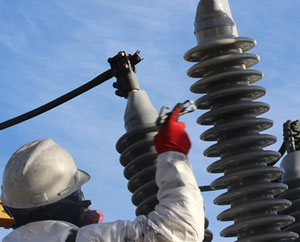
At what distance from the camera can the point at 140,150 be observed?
6727mm

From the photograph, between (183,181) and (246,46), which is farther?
(246,46)

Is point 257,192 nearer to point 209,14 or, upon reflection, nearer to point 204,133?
point 204,133

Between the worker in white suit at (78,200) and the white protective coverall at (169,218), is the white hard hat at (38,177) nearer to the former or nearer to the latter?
the worker in white suit at (78,200)

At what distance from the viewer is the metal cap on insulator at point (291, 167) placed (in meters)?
7.75

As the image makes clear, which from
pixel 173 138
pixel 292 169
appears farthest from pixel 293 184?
pixel 173 138

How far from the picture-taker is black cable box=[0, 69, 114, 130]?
7.28 meters

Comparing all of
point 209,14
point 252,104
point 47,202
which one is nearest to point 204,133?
point 252,104

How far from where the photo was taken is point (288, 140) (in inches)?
322

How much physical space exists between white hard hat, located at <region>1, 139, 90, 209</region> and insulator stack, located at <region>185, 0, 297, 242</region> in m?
1.20

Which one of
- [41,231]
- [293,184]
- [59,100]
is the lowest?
[41,231]

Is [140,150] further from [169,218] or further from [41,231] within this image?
[169,218]

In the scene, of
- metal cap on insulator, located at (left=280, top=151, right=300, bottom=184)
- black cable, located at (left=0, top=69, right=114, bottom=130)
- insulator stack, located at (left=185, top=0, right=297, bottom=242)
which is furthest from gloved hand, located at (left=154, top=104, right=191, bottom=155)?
metal cap on insulator, located at (left=280, top=151, right=300, bottom=184)

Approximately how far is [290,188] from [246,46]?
1.45m

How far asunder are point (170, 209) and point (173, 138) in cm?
44
